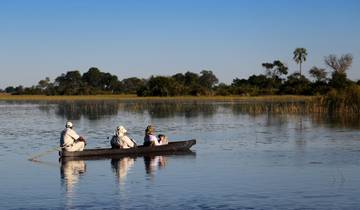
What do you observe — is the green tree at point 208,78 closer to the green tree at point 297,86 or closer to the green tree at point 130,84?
the green tree at point 130,84

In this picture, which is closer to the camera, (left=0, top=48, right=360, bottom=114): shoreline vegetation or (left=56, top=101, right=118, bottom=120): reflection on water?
(left=56, top=101, right=118, bottom=120): reflection on water

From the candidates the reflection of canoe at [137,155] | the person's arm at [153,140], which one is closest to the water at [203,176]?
the reflection of canoe at [137,155]

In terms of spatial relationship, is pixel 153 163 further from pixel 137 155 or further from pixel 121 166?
pixel 137 155

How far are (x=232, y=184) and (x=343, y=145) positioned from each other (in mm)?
12095

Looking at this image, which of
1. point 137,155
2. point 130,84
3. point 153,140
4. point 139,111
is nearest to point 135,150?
point 137,155

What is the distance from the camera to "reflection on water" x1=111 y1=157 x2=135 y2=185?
19.7 m

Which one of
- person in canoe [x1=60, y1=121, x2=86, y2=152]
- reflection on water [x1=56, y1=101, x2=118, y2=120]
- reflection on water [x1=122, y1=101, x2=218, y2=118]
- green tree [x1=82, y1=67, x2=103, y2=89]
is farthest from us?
green tree [x1=82, y1=67, x2=103, y2=89]

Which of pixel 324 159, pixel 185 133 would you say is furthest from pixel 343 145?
pixel 185 133

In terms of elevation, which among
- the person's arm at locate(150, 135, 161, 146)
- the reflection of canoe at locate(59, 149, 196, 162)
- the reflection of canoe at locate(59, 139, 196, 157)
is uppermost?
the person's arm at locate(150, 135, 161, 146)

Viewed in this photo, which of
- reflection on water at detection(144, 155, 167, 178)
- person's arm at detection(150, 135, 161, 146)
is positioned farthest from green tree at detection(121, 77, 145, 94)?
reflection on water at detection(144, 155, 167, 178)

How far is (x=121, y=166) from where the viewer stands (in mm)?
22641

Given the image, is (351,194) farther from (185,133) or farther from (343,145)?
(185,133)

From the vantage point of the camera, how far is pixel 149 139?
26641 mm

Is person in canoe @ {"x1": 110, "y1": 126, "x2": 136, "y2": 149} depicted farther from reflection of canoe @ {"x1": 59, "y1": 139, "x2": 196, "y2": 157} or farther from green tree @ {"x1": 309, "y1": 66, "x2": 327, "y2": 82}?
green tree @ {"x1": 309, "y1": 66, "x2": 327, "y2": 82}
